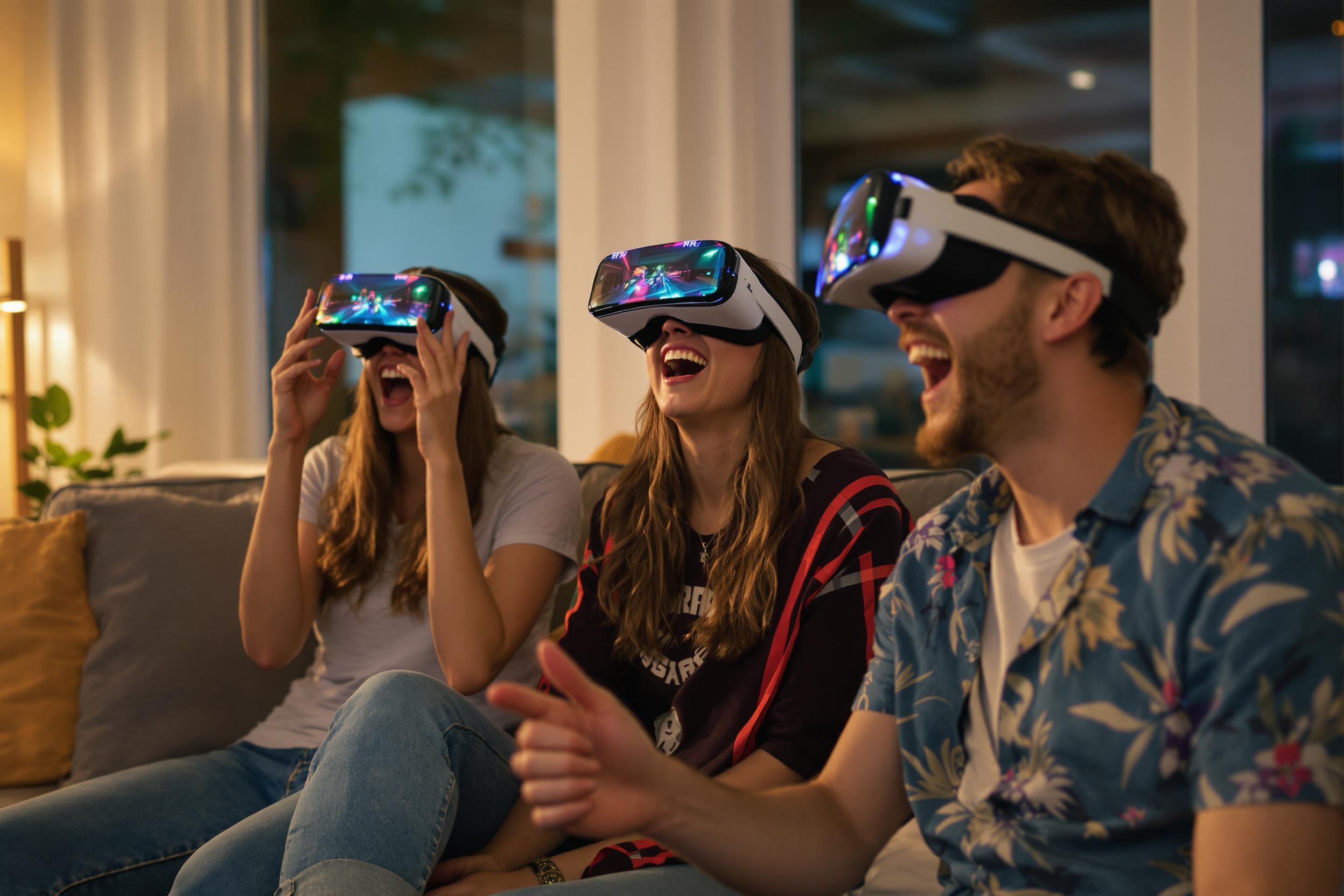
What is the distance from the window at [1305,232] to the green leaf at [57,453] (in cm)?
397

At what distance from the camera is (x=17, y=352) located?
4.18m

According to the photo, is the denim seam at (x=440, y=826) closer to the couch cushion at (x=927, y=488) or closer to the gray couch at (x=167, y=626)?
the gray couch at (x=167, y=626)

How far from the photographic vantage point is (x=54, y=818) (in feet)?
5.06

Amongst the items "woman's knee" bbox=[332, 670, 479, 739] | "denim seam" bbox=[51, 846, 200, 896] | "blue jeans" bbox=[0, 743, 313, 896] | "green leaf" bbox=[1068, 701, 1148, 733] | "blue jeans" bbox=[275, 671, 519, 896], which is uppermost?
"green leaf" bbox=[1068, 701, 1148, 733]

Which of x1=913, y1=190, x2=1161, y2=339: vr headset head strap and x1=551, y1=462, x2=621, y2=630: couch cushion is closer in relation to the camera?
x1=913, y1=190, x2=1161, y2=339: vr headset head strap

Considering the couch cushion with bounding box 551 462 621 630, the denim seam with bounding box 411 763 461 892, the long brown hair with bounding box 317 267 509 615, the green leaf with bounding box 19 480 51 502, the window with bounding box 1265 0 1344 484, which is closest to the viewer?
the denim seam with bounding box 411 763 461 892

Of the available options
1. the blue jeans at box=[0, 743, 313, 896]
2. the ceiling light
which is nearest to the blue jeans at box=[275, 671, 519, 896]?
the blue jeans at box=[0, 743, 313, 896]

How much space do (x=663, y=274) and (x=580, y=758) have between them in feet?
2.79

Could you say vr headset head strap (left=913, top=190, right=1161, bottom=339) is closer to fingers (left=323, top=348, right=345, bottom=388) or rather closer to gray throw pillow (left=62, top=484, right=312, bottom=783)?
fingers (left=323, top=348, right=345, bottom=388)

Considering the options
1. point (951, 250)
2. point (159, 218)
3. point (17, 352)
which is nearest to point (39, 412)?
point (17, 352)

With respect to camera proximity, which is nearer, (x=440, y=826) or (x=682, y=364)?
(x=440, y=826)

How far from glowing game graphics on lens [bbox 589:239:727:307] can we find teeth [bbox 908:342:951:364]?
48 cm

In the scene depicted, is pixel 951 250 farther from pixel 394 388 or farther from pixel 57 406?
pixel 57 406

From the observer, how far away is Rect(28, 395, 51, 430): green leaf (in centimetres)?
409
